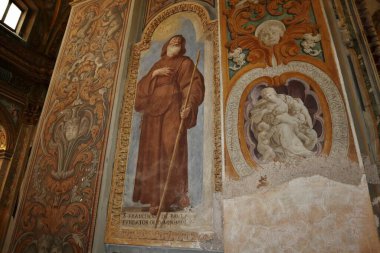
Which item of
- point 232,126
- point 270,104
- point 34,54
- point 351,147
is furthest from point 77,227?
point 34,54

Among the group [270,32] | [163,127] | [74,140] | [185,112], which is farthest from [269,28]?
[74,140]

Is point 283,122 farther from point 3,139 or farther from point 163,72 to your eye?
point 3,139

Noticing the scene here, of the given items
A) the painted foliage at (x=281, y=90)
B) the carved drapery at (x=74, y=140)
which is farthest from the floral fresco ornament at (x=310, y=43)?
the carved drapery at (x=74, y=140)

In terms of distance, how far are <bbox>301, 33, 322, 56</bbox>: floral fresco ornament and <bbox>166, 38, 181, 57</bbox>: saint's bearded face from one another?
1197mm

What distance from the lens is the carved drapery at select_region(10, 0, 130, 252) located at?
229cm

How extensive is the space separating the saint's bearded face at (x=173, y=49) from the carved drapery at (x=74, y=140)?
565 millimetres

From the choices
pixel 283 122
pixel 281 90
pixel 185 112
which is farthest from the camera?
pixel 185 112

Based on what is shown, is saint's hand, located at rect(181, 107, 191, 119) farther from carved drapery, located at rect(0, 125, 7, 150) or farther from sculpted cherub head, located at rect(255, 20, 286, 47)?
carved drapery, located at rect(0, 125, 7, 150)

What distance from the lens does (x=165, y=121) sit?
2371mm

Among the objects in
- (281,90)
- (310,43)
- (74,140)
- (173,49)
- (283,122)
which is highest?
(173,49)

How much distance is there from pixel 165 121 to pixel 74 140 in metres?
0.97

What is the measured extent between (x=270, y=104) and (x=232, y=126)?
291 mm

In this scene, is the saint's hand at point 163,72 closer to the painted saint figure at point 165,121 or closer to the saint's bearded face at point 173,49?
the painted saint figure at point 165,121

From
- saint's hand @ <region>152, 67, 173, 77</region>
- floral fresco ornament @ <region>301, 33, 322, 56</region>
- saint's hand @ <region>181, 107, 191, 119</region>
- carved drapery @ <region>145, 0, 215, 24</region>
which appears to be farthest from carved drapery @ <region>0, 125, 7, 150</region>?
floral fresco ornament @ <region>301, 33, 322, 56</region>
